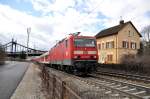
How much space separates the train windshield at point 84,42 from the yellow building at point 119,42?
119 feet

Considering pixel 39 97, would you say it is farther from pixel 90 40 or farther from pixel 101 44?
pixel 101 44

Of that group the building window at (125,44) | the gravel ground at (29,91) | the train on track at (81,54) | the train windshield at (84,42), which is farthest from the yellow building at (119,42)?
the gravel ground at (29,91)

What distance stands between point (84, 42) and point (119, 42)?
1513 inches

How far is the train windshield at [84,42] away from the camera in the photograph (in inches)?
919

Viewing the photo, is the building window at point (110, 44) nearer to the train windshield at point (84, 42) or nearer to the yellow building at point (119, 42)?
the yellow building at point (119, 42)

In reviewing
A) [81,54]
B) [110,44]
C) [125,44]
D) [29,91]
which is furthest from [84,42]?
[125,44]

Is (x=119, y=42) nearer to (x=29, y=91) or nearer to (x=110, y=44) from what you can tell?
(x=110, y=44)

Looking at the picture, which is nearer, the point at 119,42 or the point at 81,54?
the point at 81,54

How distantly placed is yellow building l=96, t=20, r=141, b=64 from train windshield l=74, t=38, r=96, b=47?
3614 cm

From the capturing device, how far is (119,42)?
61000mm

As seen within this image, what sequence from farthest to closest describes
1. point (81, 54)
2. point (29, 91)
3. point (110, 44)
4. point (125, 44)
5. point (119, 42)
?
point (110, 44) < point (125, 44) < point (119, 42) < point (81, 54) < point (29, 91)

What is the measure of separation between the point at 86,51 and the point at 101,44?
45.9 metres

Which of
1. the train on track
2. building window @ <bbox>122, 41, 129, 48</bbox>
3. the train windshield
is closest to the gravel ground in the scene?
the train on track

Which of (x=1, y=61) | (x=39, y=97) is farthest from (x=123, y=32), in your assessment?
(x=39, y=97)
